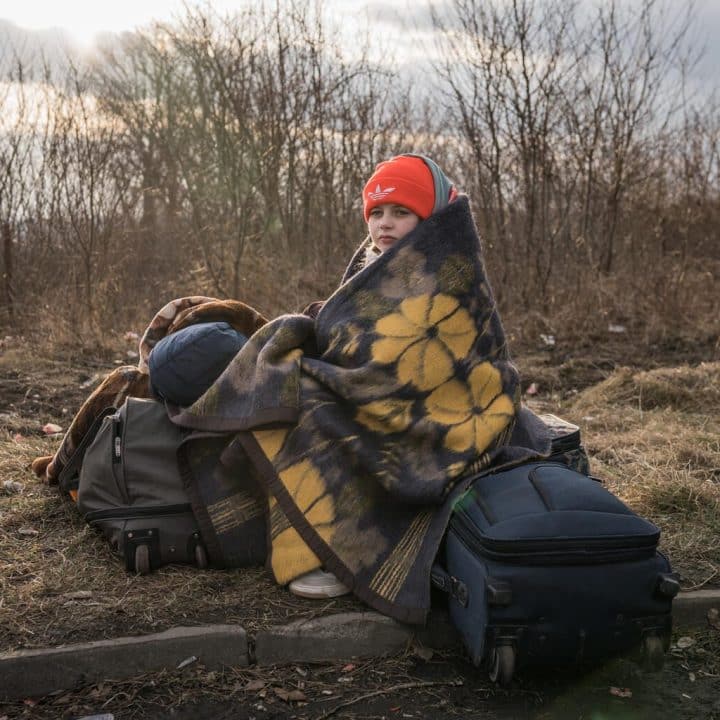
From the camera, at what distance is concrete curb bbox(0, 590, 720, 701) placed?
2479 mm

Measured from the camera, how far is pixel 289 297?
9.66 meters

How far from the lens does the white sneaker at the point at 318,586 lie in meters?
2.82

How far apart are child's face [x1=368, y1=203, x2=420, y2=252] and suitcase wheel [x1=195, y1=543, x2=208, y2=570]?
1.33 meters

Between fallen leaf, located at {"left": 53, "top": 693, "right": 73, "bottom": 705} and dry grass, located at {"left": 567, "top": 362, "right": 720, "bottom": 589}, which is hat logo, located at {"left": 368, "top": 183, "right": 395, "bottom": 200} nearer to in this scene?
dry grass, located at {"left": 567, "top": 362, "right": 720, "bottom": 589}

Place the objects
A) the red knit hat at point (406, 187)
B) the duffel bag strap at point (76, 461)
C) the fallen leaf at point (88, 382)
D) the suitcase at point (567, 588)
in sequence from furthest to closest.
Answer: the fallen leaf at point (88, 382), the duffel bag strap at point (76, 461), the red knit hat at point (406, 187), the suitcase at point (567, 588)

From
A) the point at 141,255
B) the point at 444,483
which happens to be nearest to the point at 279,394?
the point at 444,483

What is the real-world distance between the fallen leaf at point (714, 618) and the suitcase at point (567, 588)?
625 millimetres

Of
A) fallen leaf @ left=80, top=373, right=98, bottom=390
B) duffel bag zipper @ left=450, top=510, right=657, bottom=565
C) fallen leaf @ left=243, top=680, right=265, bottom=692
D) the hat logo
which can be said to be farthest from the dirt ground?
fallen leaf @ left=80, top=373, right=98, bottom=390

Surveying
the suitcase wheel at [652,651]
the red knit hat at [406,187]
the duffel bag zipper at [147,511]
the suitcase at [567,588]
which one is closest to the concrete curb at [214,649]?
the suitcase at [567,588]

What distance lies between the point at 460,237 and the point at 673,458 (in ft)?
6.93

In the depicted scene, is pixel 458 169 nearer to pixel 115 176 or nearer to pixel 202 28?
pixel 202 28

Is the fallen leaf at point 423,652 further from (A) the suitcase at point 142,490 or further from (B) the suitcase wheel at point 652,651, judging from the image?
(A) the suitcase at point 142,490

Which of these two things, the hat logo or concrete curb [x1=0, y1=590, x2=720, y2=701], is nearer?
concrete curb [x1=0, y1=590, x2=720, y2=701]

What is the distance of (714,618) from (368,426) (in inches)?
57.1
